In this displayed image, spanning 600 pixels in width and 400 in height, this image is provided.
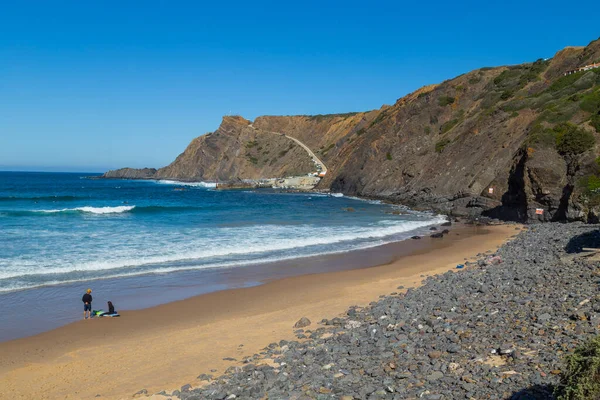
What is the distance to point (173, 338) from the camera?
1055 cm

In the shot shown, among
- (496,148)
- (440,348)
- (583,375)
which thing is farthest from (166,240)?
(496,148)

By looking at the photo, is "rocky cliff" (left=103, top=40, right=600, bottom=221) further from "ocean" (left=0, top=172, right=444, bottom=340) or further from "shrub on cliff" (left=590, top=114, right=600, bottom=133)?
"ocean" (left=0, top=172, right=444, bottom=340)

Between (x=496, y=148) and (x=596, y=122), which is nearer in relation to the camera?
(x=596, y=122)

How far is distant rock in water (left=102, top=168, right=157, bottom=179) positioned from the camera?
172m

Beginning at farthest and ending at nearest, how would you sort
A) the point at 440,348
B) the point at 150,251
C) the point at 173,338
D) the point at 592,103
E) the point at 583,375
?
1. the point at 592,103
2. the point at 150,251
3. the point at 173,338
4. the point at 440,348
5. the point at 583,375

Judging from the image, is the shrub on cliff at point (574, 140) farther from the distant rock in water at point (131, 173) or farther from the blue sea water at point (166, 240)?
the distant rock in water at point (131, 173)

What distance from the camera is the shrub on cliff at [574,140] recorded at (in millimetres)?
27656

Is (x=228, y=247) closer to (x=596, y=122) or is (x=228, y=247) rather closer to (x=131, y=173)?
(x=596, y=122)

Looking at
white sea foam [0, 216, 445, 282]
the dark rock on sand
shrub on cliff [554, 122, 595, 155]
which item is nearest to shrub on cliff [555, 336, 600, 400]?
the dark rock on sand

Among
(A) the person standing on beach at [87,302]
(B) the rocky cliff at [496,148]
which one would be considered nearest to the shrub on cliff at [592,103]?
(B) the rocky cliff at [496,148]

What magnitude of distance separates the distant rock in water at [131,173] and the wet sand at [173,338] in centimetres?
16425

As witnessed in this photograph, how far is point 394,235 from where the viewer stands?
28297 mm

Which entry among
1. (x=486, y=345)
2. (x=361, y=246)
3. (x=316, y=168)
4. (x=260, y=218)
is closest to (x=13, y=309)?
(x=486, y=345)

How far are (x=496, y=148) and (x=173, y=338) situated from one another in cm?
3840
